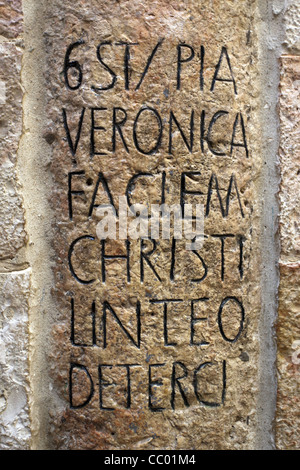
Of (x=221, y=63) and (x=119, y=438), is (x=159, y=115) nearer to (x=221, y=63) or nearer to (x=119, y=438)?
(x=221, y=63)

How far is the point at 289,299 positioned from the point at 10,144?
76 centimetres

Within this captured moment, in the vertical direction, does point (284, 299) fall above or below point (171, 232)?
below

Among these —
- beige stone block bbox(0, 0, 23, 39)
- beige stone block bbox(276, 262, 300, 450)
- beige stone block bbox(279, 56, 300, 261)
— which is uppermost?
beige stone block bbox(0, 0, 23, 39)

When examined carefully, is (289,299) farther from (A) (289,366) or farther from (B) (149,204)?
(B) (149,204)

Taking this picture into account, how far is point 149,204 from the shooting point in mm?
1037

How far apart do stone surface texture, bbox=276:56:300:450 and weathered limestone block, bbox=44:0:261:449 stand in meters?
0.10

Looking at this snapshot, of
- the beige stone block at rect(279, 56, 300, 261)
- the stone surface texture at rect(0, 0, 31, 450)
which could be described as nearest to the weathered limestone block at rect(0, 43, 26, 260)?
the stone surface texture at rect(0, 0, 31, 450)

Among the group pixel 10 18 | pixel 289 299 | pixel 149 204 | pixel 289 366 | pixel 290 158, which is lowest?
pixel 289 366

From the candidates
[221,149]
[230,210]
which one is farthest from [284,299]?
[221,149]

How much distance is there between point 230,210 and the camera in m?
1.08

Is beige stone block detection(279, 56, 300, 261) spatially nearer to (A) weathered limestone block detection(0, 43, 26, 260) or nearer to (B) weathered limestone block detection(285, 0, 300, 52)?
(B) weathered limestone block detection(285, 0, 300, 52)

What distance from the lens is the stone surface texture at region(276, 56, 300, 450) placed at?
1109 mm

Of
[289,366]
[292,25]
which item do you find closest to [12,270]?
[289,366]
